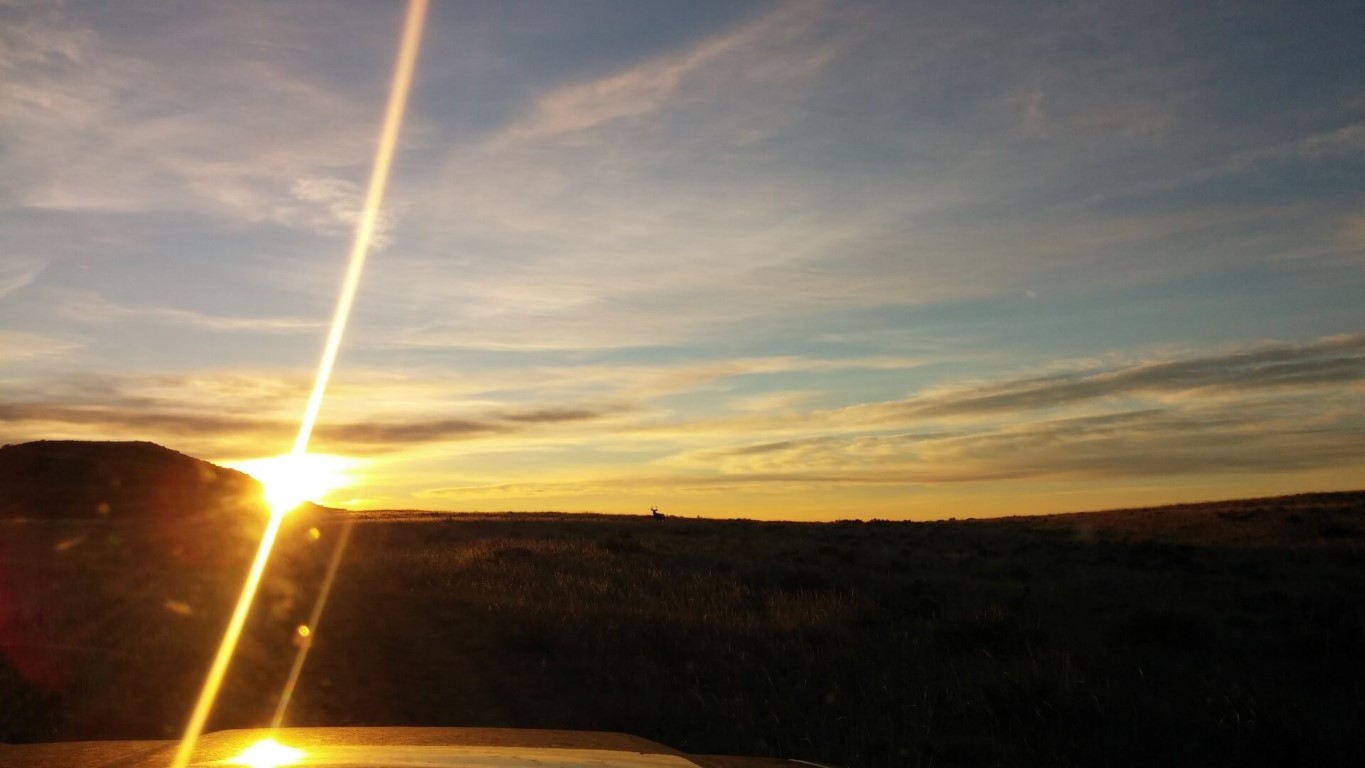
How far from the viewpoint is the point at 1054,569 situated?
28719mm

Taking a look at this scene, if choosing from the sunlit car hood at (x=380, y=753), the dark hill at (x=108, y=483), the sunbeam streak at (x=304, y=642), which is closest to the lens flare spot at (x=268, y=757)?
the sunlit car hood at (x=380, y=753)

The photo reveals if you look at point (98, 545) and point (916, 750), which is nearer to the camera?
point (916, 750)

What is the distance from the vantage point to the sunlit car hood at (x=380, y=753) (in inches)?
126

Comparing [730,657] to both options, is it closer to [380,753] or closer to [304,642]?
[304,642]

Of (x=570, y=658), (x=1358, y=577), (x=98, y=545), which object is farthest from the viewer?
(x=98, y=545)

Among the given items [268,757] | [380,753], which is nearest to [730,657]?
[380,753]

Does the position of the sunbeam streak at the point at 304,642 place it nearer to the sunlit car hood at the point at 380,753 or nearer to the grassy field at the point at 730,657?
the grassy field at the point at 730,657

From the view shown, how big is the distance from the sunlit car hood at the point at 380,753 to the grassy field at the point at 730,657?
4.39 m

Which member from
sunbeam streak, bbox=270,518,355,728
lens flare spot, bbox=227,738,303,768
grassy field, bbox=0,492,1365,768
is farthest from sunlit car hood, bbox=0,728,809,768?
sunbeam streak, bbox=270,518,355,728

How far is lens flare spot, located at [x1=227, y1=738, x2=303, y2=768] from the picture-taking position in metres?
3.07

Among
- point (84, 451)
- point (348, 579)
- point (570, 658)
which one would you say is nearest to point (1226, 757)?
point (570, 658)

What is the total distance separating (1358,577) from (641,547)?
748 inches

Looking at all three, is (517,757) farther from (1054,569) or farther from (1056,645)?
(1054,569)

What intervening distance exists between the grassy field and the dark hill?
31291mm
